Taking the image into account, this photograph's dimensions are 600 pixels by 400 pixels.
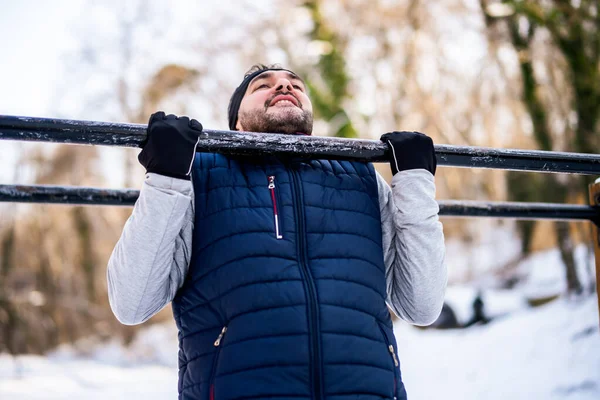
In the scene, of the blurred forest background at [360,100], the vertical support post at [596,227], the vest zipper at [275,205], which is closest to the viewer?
the vest zipper at [275,205]

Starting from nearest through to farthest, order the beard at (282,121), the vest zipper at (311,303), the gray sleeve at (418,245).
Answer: the vest zipper at (311,303), the gray sleeve at (418,245), the beard at (282,121)

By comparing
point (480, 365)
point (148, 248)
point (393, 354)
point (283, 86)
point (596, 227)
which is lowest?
point (480, 365)

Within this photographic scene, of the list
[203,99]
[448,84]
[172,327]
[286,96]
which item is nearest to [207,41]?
[203,99]

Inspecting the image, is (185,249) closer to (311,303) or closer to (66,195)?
(311,303)

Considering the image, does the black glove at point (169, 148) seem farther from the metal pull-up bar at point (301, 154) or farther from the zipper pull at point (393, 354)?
the zipper pull at point (393, 354)

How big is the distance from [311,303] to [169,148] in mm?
419

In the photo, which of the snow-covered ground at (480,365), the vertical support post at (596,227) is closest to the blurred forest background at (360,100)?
the snow-covered ground at (480,365)

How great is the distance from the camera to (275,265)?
1141 mm

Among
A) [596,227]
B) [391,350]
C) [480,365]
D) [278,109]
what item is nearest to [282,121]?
[278,109]

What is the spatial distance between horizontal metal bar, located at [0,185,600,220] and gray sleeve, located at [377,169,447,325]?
559 mm

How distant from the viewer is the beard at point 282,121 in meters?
1.46

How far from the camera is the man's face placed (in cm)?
147

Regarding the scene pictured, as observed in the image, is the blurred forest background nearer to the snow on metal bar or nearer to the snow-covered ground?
the snow-covered ground

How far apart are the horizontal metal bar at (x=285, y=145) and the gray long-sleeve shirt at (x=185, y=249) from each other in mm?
99
